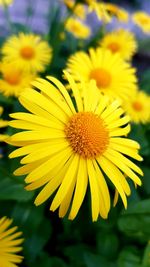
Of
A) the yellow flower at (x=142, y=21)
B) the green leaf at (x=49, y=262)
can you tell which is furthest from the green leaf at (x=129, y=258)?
the yellow flower at (x=142, y=21)

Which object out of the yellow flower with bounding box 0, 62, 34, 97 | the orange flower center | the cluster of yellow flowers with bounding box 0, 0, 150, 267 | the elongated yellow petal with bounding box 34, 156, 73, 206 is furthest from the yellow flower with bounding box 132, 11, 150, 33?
the elongated yellow petal with bounding box 34, 156, 73, 206

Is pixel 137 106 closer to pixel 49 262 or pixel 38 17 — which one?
pixel 49 262

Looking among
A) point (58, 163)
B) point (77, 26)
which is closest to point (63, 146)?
point (58, 163)

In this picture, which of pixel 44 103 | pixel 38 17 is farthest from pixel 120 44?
pixel 38 17

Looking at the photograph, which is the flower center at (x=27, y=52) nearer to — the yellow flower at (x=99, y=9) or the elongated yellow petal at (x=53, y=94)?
the yellow flower at (x=99, y=9)

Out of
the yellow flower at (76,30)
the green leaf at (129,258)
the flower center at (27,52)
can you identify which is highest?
the yellow flower at (76,30)
